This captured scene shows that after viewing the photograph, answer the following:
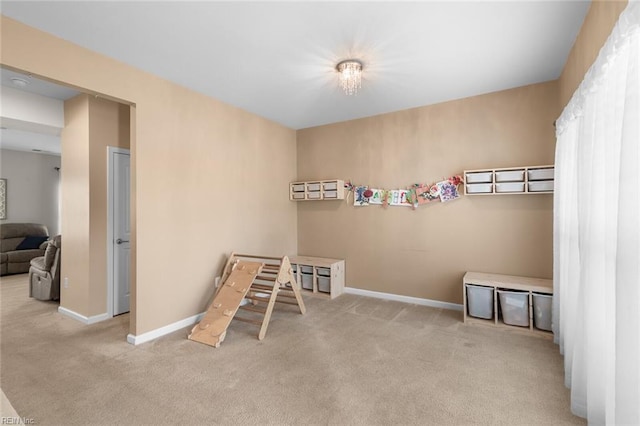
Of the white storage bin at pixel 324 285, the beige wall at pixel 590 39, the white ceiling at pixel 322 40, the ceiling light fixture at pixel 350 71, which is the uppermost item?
the white ceiling at pixel 322 40

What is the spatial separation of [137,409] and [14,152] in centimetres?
769

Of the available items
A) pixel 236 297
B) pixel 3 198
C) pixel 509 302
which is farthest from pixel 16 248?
pixel 509 302

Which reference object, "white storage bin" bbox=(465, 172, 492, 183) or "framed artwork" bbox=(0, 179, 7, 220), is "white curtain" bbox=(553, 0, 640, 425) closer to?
"white storage bin" bbox=(465, 172, 492, 183)

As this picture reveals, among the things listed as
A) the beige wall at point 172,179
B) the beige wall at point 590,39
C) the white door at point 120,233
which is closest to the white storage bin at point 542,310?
the beige wall at point 590,39

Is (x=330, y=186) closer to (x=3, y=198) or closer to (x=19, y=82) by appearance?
(x=19, y=82)

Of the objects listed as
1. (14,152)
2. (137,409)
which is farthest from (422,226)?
(14,152)

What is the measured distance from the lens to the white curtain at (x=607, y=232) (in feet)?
3.91

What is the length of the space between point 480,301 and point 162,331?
11.0 ft

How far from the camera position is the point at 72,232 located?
3650 mm

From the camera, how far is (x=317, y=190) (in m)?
4.64

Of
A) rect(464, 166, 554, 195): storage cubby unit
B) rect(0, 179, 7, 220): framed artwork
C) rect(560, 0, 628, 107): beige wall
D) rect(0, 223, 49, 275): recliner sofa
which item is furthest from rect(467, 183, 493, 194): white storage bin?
rect(0, 179, 7, 220): framed artwork

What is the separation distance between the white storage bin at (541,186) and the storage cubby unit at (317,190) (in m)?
2.30

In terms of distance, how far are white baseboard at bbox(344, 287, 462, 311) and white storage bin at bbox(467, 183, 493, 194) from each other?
4.65 ft

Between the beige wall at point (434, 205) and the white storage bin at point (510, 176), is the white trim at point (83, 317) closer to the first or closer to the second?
the beige wall at point (434, 205)
